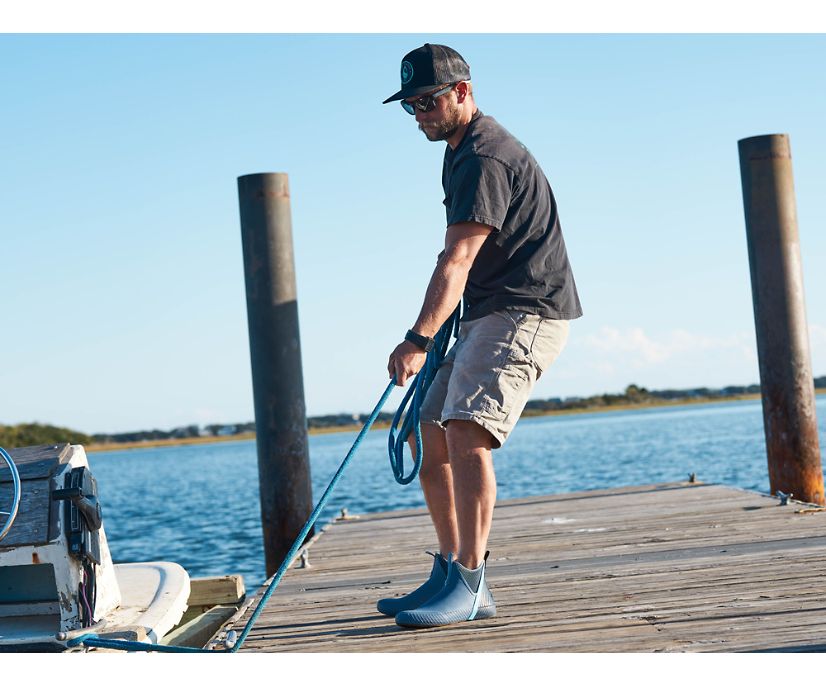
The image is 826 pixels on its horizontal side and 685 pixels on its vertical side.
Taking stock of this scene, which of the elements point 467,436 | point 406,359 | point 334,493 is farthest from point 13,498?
point 334,493

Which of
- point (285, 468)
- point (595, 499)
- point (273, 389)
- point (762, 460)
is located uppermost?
point (273, 389)

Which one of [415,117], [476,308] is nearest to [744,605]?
[476,308]

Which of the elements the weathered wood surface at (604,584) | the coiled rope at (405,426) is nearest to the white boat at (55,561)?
the coiled rope at (405,426)

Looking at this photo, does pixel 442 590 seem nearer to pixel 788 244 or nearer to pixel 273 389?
pixel 273 389

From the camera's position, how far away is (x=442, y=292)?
3619 mm

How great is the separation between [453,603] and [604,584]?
0.89 meters

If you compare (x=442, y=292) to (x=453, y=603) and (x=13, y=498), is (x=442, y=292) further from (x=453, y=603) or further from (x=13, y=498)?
(x=13, y=498)

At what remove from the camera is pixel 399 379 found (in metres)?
3.67

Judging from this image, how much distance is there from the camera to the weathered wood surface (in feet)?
11.2

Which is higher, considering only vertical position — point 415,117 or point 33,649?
point 415,117

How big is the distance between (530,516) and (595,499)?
3.12 feet
